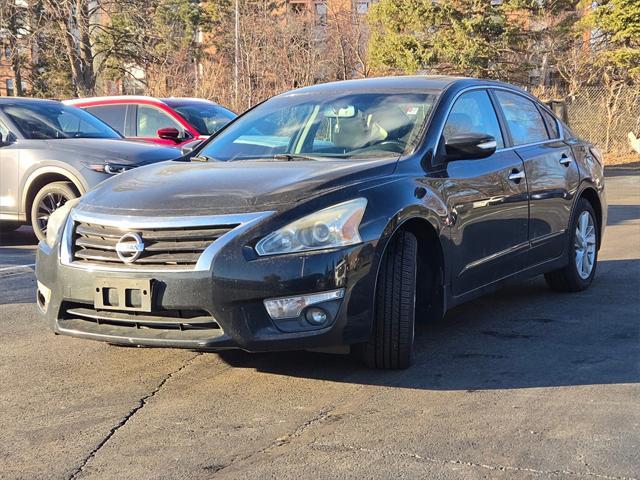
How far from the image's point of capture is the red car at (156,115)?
12.0 m

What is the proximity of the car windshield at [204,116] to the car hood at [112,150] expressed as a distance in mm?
2692

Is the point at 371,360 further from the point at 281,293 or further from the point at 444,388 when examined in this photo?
the point at 281,293

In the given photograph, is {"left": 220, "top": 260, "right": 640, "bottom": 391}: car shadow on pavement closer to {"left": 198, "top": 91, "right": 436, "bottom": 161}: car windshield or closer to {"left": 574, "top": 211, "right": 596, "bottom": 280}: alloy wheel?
{"left": 574, "top": 211, "right": 596, "bottom": 280}: alloy wheel

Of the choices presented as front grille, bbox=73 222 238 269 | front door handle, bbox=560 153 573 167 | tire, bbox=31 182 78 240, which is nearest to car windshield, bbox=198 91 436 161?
front grille, bbox=73 222 238 269

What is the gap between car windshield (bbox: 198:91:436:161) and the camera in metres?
5.05

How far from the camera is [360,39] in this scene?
3519 centimetres

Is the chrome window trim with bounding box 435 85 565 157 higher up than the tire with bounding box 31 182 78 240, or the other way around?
the chrome window trim with bounding box 435 85 565 157

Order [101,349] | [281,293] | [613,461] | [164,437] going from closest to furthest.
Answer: [613,461] → [164,437] → [281,293] → [101,349]

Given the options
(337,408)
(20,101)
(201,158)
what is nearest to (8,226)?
(20,101)

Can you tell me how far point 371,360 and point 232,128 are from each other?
220 centimetres

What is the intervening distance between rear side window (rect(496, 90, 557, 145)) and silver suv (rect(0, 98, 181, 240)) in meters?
4.27

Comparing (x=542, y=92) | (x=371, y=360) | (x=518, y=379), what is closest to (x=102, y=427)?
(x=371, y=360)

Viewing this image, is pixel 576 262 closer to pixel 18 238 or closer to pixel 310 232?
pixel 310 232

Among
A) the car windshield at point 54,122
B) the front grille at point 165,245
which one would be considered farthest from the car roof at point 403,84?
the car windshield at point 54,122
